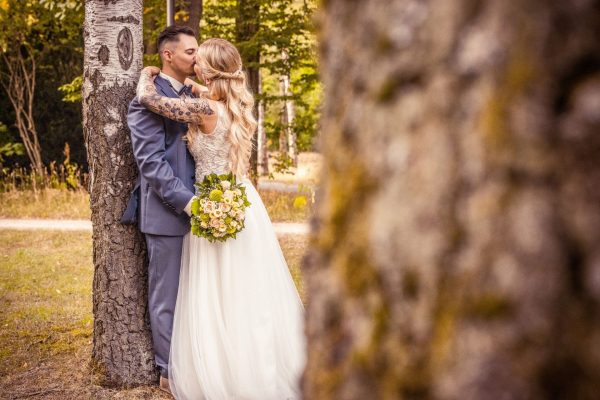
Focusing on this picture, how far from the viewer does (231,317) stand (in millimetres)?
4617

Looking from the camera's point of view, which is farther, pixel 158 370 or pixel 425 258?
pixel 158 370

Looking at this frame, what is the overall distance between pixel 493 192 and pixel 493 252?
0.28ft

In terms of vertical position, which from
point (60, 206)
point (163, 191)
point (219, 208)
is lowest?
point (60, 206)

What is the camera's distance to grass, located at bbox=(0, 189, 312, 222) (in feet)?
46.0

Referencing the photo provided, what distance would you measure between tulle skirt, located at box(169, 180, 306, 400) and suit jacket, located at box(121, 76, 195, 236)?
259 mm

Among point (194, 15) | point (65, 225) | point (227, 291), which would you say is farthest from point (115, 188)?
point (65, 225)

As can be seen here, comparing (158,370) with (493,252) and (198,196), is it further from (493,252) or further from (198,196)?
(493,252)

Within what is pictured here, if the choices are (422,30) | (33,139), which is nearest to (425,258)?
(422,30)

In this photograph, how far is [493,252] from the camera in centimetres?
100

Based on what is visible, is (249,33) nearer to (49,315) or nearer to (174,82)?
(49,315)

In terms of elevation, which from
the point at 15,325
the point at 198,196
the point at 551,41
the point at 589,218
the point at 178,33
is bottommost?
the point at 15,325

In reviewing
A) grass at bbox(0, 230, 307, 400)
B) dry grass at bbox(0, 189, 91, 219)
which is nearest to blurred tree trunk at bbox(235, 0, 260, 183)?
dry grass at bbox(0, 189, 91, 219)

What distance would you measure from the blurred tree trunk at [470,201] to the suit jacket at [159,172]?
3.38 metres

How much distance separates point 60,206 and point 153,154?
10681 millimetres
